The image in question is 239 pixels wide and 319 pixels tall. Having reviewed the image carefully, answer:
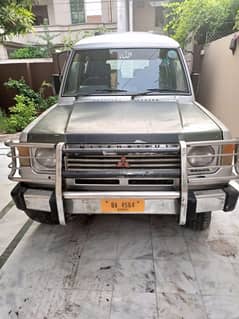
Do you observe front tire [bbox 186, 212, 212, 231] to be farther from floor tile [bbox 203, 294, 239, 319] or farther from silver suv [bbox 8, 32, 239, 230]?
floor tile [bbox 203, 294, 239, 319]

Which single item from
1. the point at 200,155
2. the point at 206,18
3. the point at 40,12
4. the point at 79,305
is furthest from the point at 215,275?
the point at 40,12

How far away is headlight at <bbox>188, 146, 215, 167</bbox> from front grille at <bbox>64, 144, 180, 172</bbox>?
0.39ft

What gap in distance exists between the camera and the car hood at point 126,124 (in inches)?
88.6

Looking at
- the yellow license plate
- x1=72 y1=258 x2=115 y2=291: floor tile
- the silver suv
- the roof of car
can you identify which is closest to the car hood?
the silver suv

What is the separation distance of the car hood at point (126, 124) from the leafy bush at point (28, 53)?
1300 centimetres

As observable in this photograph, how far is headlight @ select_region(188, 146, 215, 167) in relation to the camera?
227 centimetres

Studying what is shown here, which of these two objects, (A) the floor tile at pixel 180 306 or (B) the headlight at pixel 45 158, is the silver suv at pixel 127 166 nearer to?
(B) the headlight at pixel 45 158

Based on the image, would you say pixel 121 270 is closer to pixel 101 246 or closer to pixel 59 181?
pixel 101 246

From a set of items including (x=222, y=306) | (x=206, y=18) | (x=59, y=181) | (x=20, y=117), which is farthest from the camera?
(x=206, y=18)

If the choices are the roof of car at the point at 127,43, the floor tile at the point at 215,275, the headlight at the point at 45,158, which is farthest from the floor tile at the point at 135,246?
the roof of car at the point at 127,43

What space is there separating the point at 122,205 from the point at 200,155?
0.71 meters

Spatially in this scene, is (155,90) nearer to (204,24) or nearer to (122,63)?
(122,63)

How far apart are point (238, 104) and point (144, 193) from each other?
12.0ft

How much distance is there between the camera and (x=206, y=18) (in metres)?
7.52
